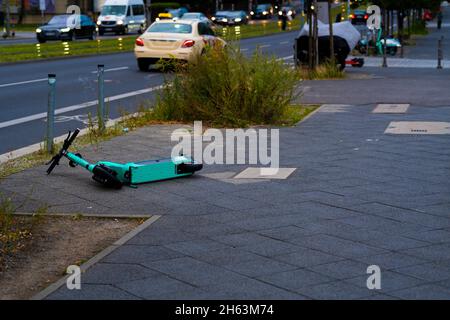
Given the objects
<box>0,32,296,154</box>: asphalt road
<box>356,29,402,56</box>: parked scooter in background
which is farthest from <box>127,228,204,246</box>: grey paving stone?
<box>356,29,402,56</box>: parked scooter in background

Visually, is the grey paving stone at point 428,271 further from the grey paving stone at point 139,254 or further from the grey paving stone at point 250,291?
the grey paving stone at point 139,254

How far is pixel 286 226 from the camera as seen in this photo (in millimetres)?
8008

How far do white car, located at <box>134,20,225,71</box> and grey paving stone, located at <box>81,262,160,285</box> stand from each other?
21.2 meters

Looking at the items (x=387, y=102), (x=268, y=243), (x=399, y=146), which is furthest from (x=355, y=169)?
(x=387, y=102)

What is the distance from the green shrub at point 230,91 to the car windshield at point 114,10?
45.6 meters

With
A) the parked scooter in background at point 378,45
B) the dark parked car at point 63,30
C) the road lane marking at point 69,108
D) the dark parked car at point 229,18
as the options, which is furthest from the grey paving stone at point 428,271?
the dark parked car at point 229,18

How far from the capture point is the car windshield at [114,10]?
60375 millimetres

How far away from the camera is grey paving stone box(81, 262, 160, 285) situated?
6.41 m

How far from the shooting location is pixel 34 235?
773 cm

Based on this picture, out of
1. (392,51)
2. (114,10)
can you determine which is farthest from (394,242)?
(114,10)

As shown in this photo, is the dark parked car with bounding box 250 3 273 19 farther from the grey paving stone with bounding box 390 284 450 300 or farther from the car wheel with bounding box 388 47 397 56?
the grey paving stone with bounding box 390 284 450 300

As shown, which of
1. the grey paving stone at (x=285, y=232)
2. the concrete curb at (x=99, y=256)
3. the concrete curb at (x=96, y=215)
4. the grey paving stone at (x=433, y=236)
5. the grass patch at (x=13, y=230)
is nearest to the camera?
the concrete curb at (x=99, y=256)

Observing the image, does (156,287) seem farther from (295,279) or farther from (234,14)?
(234,14)
